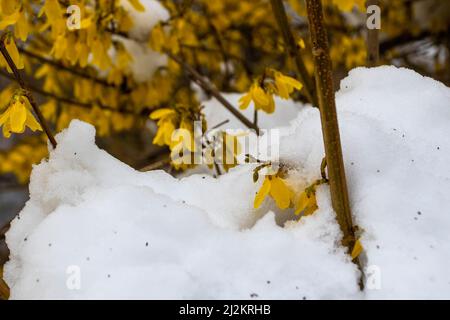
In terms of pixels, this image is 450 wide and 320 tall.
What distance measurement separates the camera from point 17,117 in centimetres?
127

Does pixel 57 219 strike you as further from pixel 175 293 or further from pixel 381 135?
pixel 381 135

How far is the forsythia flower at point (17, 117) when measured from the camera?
126cm

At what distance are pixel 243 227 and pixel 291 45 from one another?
3.24 feet

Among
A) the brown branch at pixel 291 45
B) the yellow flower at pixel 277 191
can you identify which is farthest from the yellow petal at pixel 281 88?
the yellow flower at pixel 277 191

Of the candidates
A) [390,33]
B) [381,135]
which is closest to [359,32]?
[390,33]

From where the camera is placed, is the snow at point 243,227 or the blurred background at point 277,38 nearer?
the snow at point 243,227

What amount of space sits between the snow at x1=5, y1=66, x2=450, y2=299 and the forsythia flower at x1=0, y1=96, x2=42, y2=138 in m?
0.09

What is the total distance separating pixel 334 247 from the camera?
114 cm

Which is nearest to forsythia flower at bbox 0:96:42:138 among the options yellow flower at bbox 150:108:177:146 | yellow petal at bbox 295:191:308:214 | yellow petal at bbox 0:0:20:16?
yellow petal at bbox 0:0:20:16

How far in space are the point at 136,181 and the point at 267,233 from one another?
1.28 ft

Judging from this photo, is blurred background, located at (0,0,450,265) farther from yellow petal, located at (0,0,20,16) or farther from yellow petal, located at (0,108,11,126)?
yellow petal, located at (0,108,11,126)

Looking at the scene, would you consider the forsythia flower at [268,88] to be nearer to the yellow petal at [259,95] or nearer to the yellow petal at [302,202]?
the yellow petal at [259,95]

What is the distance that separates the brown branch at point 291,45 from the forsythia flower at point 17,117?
0.98 metres

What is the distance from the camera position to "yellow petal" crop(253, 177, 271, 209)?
3.98 feet
